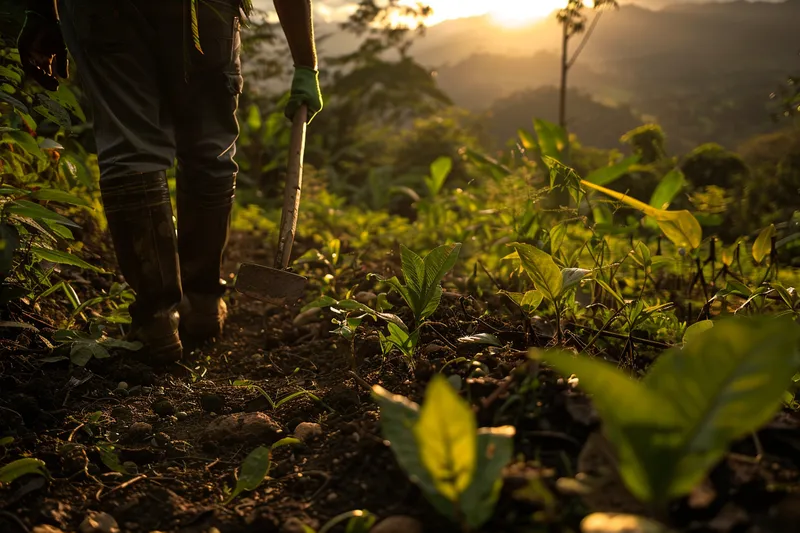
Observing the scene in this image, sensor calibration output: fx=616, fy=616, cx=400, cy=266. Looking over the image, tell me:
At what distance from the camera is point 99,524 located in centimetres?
123

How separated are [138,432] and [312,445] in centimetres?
51

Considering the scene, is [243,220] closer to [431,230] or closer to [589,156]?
[431,230]

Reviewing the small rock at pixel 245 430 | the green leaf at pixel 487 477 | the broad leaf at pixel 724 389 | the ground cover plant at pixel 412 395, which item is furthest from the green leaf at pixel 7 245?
the broad leaf at pixel 724 389

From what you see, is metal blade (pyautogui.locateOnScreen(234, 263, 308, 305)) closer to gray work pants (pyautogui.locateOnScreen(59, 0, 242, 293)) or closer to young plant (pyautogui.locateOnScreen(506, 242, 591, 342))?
gray work pants (pyautogui.locateOnScreen(59, 0, 242, 293))

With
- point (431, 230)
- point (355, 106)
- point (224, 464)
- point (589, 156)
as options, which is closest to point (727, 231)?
point (431, 230)

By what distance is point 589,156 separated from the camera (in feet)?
26.4

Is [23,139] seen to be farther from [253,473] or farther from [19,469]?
[253,473]

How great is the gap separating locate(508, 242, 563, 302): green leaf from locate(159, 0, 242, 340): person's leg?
1.45 metres

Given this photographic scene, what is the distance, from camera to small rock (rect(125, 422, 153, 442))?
1641mm

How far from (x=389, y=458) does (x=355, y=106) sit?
33.3 feet

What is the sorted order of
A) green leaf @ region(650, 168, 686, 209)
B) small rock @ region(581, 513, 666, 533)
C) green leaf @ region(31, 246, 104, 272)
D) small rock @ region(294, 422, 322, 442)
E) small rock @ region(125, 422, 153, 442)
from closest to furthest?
1. small rock @ region(581, 513, 666, 533)
2. small rock @ region(294, 422, 322, 442)
3. small rock @ region(125, 422, 153, 442)
4. green leaf @ region(31, 246, 104, 272)
5. green leaf @ region(650, 168, 686, 209)

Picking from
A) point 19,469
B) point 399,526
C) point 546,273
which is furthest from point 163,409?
point 546,273

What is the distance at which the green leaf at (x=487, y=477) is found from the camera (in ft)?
2.94

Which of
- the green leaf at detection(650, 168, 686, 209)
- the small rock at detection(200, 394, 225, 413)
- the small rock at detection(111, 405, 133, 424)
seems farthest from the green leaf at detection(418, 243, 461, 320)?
the green leaf at detection(650, 168, 686, 209)
